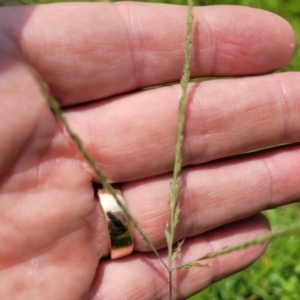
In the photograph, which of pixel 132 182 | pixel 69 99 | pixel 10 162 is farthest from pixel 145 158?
pixel 10 162

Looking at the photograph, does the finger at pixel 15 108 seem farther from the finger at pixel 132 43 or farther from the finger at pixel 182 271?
the finger at pixel 182 271

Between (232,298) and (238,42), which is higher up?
(238,42)

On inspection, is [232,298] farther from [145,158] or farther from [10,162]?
[10,162]

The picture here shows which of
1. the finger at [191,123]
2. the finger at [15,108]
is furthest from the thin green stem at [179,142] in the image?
the finger at [15,108]

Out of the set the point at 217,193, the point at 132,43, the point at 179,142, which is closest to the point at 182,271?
the point at 217,193

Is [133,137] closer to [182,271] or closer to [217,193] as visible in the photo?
[217,193]

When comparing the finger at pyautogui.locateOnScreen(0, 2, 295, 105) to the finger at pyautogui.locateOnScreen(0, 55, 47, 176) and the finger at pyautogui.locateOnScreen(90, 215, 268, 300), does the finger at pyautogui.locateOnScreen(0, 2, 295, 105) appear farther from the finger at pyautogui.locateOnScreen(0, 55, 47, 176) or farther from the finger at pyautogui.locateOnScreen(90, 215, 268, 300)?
the finger at pyautogui.locateOnScreen(90, 215, 268, 300)

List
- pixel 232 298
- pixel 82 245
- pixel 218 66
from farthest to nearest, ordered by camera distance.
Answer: pixel 232 298
pixel 218 66
pixel 82 245

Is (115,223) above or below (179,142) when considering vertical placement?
below
